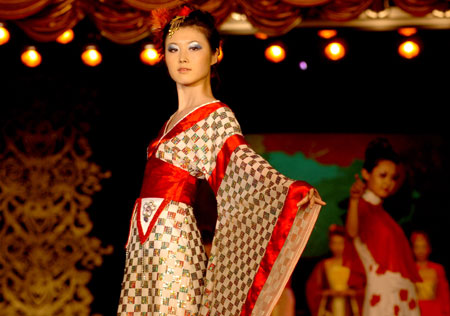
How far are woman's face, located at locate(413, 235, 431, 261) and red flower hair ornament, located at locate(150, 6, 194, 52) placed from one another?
2.58 m

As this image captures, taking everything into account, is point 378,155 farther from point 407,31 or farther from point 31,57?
point 31,57

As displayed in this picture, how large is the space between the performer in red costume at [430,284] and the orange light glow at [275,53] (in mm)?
1434

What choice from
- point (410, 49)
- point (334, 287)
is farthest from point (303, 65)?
point (334, 287)

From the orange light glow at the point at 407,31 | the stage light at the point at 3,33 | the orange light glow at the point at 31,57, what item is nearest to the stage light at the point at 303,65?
the orange light glow at the point at 407,31

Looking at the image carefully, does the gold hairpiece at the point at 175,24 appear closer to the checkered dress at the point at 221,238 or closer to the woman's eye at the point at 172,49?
the woman's eye at the point at 172,49

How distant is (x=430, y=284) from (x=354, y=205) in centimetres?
71

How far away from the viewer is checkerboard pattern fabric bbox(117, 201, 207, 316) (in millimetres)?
2361

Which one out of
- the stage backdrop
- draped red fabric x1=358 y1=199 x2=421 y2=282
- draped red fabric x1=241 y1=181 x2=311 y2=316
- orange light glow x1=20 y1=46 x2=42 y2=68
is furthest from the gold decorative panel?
draped red fabric x1=241 y1=181 x2=311 y2=316

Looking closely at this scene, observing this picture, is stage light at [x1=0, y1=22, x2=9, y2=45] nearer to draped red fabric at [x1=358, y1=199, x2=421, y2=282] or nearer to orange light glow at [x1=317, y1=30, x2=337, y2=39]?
orange light glow at [x1=317, y1=30, x2=337, y2=39]

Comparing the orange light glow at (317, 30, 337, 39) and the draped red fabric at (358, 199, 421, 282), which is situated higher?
the orange light glow at (317, 30, 337, 39)

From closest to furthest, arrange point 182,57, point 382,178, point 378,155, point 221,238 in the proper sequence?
point 221,238 < point 182,57 < point 382,178 < point 378,155

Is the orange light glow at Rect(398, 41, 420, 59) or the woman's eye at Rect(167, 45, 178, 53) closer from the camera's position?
the woman's eye at Rect(167, 45, 178, 53)

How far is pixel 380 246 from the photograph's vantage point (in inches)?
161

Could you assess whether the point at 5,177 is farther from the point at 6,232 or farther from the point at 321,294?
the point at 321,294
